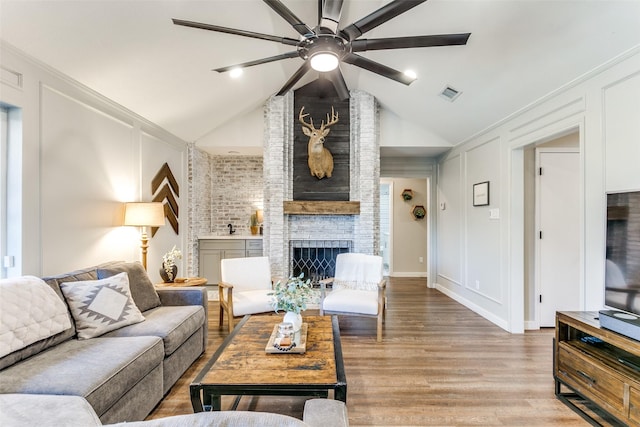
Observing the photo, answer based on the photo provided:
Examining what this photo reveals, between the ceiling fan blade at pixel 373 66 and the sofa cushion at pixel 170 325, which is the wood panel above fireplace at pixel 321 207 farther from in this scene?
the ceiling fan blade at pixel 373 66

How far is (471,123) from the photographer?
4.03 m

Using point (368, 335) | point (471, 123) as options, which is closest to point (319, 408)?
point (368, 335)

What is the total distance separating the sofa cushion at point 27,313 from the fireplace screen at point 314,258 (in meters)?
3.15

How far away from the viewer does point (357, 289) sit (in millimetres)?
3895

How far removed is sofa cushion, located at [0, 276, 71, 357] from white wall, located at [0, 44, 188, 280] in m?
0.56

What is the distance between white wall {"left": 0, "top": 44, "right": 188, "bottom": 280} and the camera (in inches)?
88.5

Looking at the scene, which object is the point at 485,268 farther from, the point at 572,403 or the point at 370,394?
the point at 370,394

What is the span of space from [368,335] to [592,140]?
271 cm

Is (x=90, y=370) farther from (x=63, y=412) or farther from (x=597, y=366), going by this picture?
(x=597, y=366)

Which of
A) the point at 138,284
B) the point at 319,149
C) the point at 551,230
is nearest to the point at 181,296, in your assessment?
the point at 138,284

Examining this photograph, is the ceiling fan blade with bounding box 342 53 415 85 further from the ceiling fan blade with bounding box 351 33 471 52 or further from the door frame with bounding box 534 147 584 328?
the door frame with bounding box 534 147 584 328

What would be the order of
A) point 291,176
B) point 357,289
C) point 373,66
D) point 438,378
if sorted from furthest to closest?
1. point 291,176
2. point 357,289
3. point 438,378
4. point 373,66

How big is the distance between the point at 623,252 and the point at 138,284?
3650mm

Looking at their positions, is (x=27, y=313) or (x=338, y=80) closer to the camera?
(x=27, y=313)
